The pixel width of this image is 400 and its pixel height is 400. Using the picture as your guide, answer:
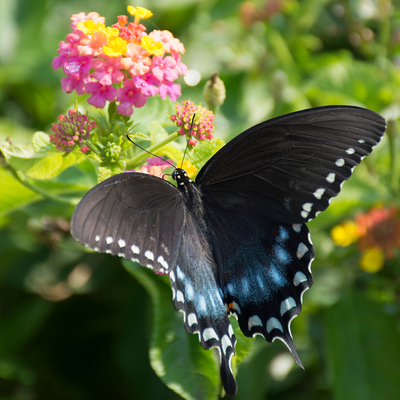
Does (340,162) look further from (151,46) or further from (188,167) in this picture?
(151,46)

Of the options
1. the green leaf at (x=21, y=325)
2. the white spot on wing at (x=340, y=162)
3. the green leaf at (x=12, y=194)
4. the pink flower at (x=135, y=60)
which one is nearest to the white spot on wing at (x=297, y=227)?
the white spot on wing at (x=340, y=162)

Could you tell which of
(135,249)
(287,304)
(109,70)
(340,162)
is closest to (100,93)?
(109,70)

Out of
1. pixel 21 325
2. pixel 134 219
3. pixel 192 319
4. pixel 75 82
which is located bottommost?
pixel 21 325

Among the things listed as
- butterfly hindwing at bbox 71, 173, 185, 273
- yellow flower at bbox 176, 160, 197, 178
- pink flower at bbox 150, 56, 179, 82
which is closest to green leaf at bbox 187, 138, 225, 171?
yellow flower at bbox 176, 160, 197, 178

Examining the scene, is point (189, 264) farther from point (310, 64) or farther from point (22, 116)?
point (22, 116)

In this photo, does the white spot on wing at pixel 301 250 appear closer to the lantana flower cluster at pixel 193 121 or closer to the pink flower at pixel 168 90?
the lantana flower cluster at pixel 193 121

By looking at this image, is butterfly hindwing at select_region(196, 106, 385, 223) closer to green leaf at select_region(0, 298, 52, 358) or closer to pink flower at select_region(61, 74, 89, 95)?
pink flower at select_region(61, 74, 89, 95)
